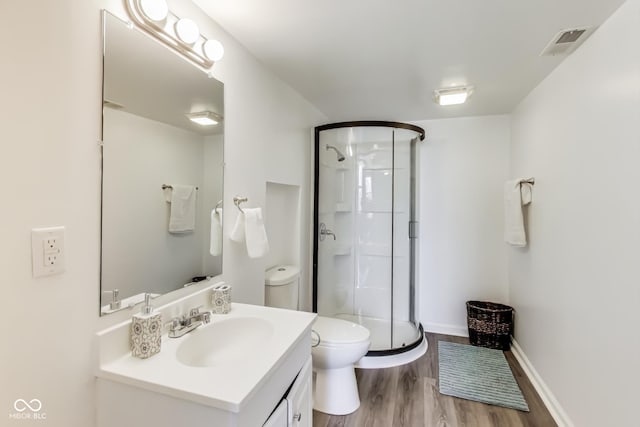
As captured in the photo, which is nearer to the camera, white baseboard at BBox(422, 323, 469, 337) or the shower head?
the shower head

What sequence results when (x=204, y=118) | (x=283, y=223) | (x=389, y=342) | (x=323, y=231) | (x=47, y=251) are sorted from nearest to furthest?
1. (x=47, y=251)
2. (x=204, y=118)
3. (x=283, y=223)
4. (x=389, y=342)
5. (x=323, y=231)

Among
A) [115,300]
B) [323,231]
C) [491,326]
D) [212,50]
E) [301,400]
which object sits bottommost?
[491,326]

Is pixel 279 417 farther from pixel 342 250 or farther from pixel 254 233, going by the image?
pixel 342 250

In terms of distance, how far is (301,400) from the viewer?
1.32m

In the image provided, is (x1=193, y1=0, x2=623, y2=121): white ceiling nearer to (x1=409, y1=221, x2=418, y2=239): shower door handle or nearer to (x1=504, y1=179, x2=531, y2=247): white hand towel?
(x1=504, y1=179, x2=531, y2=247): white hand towel

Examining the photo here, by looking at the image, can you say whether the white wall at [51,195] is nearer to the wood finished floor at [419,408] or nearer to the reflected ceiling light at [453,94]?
the wood finished floor at [419,408]

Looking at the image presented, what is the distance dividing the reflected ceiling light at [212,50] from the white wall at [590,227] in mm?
1823

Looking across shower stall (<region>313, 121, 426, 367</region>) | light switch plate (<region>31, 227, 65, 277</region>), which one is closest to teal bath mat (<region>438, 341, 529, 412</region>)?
shower stall (<region>313, 121, 426, 367</region>)

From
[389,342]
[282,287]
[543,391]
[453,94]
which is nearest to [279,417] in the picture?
[282,287]

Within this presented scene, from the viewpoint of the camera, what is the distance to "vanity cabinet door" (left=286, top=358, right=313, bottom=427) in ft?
3.94

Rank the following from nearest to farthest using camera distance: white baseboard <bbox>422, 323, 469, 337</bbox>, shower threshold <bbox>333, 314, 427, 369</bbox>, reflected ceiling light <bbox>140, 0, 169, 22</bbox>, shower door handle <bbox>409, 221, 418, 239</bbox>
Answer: reflected ceiling light <bbox>140, 0, 169, 22</bbox> → shower threshold <bbox>333, 314, 427, 369</bbox> → shower door handle <bbox>409, 221, 418, 239</bbox> → white baseboard <bbox>422, 323, 469, 337</bbox>

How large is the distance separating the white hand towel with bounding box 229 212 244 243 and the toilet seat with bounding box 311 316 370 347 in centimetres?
78

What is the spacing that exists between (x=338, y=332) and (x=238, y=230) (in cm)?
104

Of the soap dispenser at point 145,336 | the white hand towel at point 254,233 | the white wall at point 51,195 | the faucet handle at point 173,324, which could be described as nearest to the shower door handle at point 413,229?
the white hand towel at point 254,233
